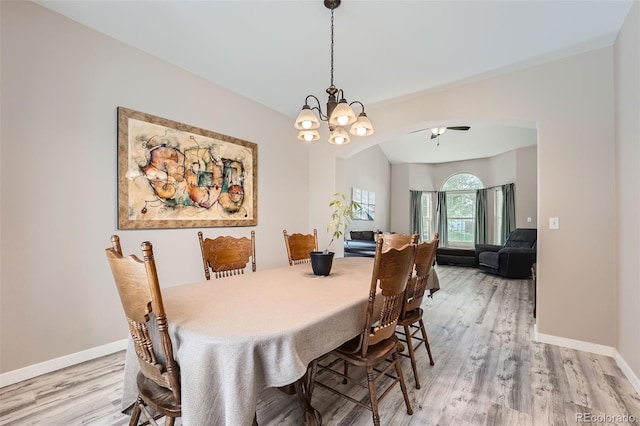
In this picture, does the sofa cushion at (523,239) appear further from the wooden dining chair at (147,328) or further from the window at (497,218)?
the wooden dining chair at (147,328)

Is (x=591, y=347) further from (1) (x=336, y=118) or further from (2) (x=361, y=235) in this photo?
(2) (x=361, y=235)

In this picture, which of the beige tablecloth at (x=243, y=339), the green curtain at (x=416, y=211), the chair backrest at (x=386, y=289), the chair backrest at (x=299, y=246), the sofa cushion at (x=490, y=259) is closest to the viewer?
the beige tablecloth at (x=243, y=339)

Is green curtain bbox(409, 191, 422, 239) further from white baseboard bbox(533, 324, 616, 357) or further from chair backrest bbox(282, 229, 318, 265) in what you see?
chair backrest bbox(282, 229, 318, 265)

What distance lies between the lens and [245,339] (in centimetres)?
101

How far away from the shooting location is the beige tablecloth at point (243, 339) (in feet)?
3.29

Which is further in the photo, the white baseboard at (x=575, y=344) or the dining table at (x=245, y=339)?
the white baseboard at (x=575, y=344)

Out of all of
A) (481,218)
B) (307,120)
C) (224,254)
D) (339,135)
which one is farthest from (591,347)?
(481,218)

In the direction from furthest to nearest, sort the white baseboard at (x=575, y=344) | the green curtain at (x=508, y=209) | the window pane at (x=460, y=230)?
1. the window pane at (x=460, y=230)
2. the green curtain at (x=508, y=209)
3. the white baseboard at (x=575, y=344)

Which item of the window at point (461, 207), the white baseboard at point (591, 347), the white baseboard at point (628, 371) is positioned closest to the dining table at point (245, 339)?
the white baseboard at point (628, 371)

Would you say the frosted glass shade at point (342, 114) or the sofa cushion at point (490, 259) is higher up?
the frosted glass shade at point (342, 114)

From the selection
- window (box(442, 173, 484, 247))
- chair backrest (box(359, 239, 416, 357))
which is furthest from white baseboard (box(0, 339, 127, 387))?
window (box(442, 173, 484, 247))

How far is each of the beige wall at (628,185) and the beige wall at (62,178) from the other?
12.3 ft

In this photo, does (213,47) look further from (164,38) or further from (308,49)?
(308,49)

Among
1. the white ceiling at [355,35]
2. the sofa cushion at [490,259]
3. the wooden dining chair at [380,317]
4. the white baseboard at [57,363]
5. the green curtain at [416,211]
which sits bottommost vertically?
the white baseboard at [57,363]
